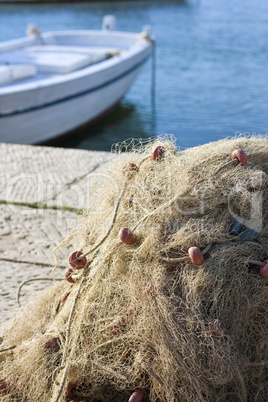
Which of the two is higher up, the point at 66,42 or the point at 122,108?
the point at 66,42

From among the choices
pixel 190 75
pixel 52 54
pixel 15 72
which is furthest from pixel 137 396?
pixel 190 75

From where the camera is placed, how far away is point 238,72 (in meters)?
15.1

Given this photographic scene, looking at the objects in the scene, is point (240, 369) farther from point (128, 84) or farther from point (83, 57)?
point (128, 84)

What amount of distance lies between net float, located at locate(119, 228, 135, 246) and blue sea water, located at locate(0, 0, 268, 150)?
205 inches

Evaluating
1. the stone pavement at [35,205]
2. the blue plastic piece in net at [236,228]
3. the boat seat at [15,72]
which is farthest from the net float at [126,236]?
the boat seat at [15,72]

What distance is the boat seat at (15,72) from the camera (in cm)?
821

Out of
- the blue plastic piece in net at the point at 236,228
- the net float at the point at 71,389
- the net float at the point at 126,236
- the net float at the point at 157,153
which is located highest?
the net float at the point at 157,153

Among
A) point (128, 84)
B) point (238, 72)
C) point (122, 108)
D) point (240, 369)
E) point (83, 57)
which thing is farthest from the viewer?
point (238, 72)

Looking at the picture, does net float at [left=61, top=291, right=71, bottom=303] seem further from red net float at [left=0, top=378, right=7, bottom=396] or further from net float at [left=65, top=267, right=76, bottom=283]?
red net float at [left=0, top=378, right=7, bottom=396]

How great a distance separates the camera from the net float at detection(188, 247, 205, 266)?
80.1 inches

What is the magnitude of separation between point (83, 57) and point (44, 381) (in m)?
8.33

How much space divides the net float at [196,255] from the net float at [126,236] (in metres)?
0.30

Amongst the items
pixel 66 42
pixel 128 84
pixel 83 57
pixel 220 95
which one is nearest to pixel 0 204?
pixel 83 57

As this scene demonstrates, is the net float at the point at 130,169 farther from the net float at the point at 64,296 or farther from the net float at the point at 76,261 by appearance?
the net float at the point at 64,296
